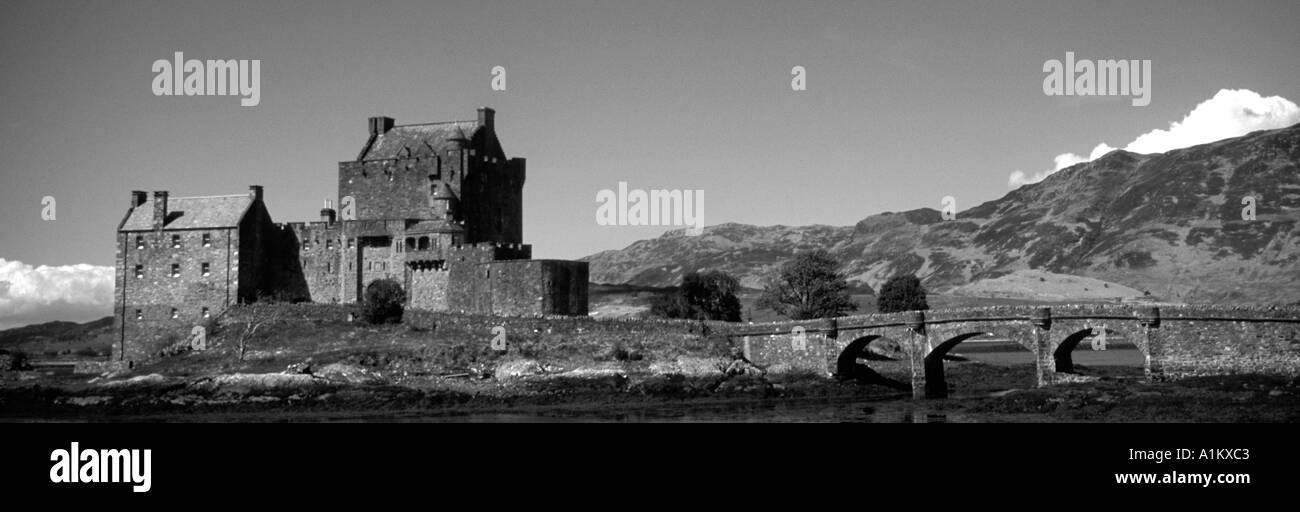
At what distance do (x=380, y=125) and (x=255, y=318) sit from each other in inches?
607

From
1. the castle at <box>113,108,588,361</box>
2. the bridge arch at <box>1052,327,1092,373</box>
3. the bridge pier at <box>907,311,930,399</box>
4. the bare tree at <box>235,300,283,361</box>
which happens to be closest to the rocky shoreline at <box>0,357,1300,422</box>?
the bridge pier at <box>907,311,930,399</box>

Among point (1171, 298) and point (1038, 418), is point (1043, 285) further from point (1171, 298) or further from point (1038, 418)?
point (1038, 418)

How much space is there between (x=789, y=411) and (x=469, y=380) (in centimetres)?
1621

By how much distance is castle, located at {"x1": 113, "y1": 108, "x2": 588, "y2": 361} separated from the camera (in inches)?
2805

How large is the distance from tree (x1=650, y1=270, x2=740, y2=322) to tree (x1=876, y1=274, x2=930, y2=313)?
1237 centimetres

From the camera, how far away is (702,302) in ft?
253

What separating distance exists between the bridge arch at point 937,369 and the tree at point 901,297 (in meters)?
24.3

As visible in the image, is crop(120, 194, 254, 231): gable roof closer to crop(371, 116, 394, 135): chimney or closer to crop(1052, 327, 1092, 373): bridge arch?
crop(371, 116, 394, 135): chimney

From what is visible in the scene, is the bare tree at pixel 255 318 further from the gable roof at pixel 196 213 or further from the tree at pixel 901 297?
the tree at pixel 901 297

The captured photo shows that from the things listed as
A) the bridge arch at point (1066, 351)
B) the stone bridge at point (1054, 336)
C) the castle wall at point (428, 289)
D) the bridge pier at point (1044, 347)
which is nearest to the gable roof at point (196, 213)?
the castle wall at point (428, 289)

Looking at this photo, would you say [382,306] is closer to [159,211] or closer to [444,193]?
[444,193]

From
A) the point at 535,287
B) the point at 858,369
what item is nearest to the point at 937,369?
the point at 858,369

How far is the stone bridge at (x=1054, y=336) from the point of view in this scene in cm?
4994

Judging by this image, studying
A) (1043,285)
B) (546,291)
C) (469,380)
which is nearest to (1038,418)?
(469,380)
